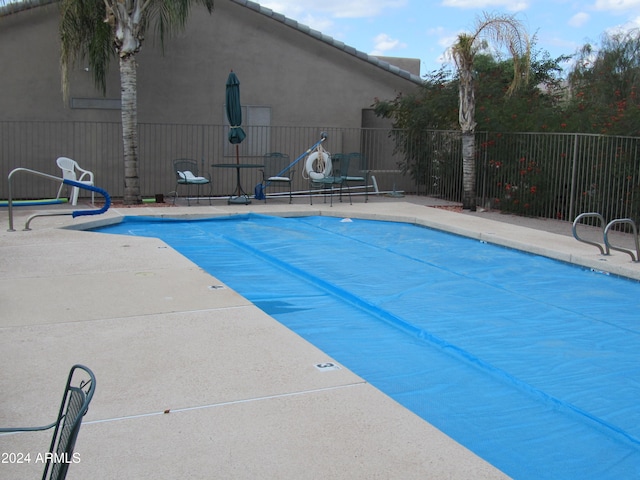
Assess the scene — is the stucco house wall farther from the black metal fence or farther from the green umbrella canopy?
the black metal fence

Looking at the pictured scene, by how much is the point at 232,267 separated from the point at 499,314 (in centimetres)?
381

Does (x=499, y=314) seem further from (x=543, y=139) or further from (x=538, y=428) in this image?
(x=543, y=139)

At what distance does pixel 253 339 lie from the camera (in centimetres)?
591

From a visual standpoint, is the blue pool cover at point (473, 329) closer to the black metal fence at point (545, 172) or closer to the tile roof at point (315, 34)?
the black metal fence at point (545, 172)

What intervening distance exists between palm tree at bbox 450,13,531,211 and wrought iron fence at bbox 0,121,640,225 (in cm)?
58

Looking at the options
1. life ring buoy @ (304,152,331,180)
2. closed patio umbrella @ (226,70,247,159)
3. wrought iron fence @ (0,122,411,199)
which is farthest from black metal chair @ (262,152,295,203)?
wrought iron fence @ (0,122,411,199)

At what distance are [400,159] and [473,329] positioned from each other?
43.4 ft

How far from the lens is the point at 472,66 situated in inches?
591

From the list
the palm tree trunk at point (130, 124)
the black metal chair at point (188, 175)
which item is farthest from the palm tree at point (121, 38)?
the black metal chair at point (188, 175)

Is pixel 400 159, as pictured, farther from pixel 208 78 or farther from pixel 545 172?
pixel 545 172

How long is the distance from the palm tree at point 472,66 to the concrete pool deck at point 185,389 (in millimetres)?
8548

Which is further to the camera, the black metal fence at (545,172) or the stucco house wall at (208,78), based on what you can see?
the stucco house wall at (208,78)

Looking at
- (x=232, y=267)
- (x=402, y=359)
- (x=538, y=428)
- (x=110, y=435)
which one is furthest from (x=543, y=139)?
(x=110, y=435)

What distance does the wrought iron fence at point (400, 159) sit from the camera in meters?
13.3
